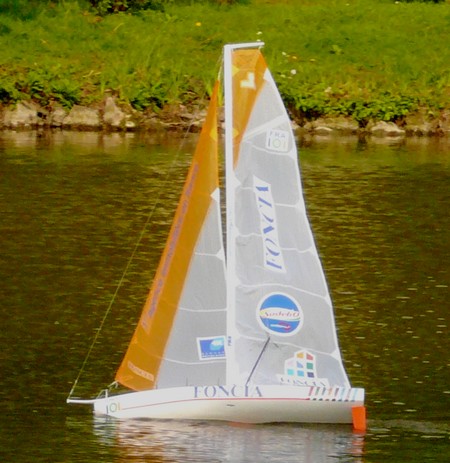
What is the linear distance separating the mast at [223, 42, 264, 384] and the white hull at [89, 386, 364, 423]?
0.23 m

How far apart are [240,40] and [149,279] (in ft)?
77.3

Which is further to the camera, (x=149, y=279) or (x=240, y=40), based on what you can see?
(x=240, y=40)

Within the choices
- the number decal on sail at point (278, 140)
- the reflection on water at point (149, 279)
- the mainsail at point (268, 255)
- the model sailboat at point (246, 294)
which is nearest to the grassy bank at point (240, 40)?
the reflection on water at point (149, 279)

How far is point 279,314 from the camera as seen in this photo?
1481 centimetres

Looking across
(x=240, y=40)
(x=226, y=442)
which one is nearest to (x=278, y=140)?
(x=226, y=442)

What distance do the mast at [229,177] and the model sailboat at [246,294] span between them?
0.5 inches

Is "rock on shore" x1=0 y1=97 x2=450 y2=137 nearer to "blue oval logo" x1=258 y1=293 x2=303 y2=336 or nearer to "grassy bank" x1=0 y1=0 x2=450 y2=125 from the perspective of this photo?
"grassy bank" x1=0 y1=0 x2=450 y2=125

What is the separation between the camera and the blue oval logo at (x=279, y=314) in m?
14.8

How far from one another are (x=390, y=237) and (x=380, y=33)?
21187 mm

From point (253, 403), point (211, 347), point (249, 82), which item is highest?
point (249, 82)

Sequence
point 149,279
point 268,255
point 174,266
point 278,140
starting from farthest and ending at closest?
point 149,279
point 174,266
point 268,255
point 278,140

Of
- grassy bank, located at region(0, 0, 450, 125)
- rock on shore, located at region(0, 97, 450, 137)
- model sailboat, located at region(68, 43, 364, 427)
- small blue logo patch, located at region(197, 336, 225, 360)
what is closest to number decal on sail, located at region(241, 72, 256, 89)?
model sailboat, located at region(68, 43, 364, 427)

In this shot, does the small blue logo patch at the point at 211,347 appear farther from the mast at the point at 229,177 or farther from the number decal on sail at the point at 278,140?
the number decal on sail at the point at 278,140

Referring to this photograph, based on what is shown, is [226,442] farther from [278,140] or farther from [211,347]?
[278,140]
